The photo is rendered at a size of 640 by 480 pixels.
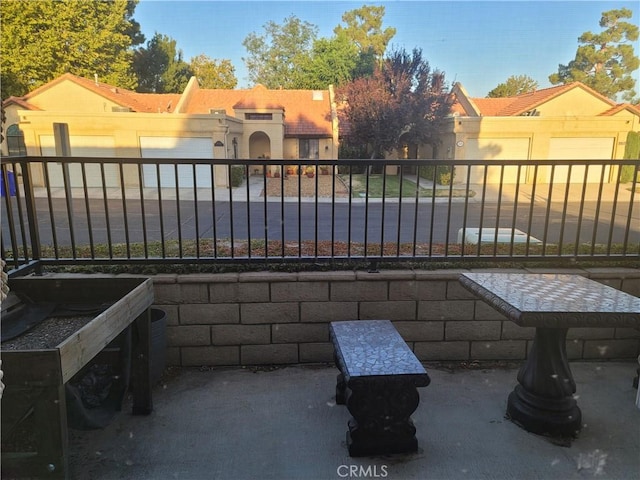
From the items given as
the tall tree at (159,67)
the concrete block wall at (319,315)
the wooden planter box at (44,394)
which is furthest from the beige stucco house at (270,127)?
the wooden planter box at (44,394)

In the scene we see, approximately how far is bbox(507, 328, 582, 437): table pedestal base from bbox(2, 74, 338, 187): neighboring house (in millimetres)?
17099

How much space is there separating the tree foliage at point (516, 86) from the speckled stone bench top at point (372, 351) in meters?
48.7

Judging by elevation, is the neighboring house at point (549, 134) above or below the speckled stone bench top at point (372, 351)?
above

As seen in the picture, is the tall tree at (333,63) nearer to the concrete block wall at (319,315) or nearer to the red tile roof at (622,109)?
the red tile roof at (622,109)

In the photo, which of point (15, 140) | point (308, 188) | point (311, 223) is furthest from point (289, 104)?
point (311, 223)

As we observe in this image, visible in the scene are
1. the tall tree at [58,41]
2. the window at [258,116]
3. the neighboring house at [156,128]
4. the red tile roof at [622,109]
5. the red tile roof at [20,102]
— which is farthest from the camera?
the window at [258,116]

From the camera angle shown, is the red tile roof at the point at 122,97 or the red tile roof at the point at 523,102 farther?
the red tile roof at the point at 523,102

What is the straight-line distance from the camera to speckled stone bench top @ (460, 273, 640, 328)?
1995mm

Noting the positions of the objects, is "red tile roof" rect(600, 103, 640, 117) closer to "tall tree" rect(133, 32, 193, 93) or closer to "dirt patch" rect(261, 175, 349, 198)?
"dirt patch" rect(261, 175, 349, 198)

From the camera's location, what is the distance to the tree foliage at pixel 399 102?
862 inches

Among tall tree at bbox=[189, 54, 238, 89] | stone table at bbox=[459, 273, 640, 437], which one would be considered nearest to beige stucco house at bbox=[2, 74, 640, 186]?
stone table at bbox=[459, 273, 640, 437]

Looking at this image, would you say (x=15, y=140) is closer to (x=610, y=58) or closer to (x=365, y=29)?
(x=365, y=29)

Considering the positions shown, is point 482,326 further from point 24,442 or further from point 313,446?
point 24,442

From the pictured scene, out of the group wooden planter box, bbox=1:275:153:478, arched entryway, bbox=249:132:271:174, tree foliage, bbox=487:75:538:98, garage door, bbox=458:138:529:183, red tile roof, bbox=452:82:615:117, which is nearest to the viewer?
wooden planter box, bbox=1:275:153:478
